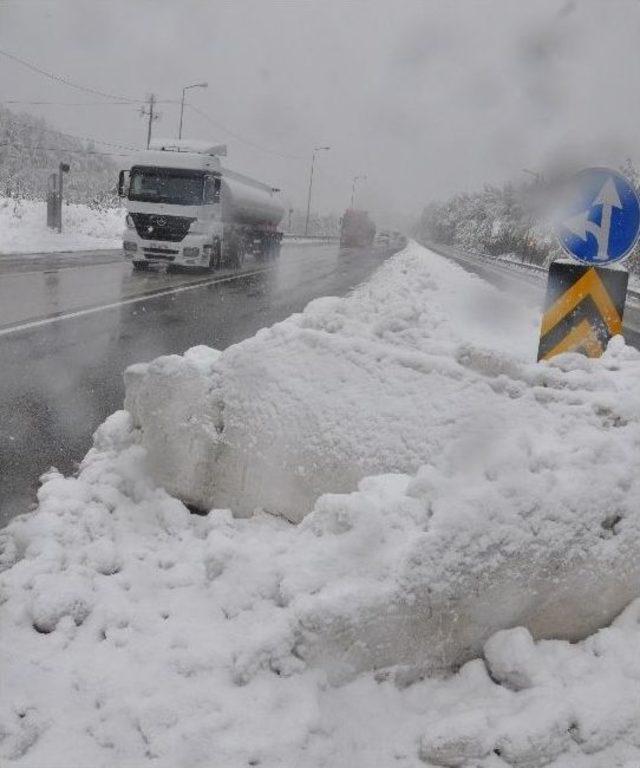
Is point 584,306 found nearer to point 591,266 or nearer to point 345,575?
point 591,266

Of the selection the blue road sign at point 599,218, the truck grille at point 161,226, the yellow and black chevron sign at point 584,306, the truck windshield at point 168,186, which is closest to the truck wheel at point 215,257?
the truck grille at point 161,226

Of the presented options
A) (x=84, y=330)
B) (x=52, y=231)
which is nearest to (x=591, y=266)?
(x=84, y=330)

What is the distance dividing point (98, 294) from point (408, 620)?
11.6m

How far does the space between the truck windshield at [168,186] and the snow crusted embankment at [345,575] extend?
15135 mm

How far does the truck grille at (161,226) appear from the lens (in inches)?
688

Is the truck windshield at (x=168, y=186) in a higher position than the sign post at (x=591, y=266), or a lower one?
higher

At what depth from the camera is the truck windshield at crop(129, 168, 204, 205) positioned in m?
17.6

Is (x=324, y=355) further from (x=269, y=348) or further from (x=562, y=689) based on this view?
(x=562, y=689)

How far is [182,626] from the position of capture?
243cm

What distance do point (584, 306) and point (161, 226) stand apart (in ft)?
48.2

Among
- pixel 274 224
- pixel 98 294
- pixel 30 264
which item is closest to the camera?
pixel 98 294

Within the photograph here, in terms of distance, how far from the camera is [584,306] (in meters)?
4.54

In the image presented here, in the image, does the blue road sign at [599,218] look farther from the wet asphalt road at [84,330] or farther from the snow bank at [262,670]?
the wet asphalt road at [84,330]

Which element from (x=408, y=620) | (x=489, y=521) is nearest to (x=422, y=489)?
(x=489, y=521)
